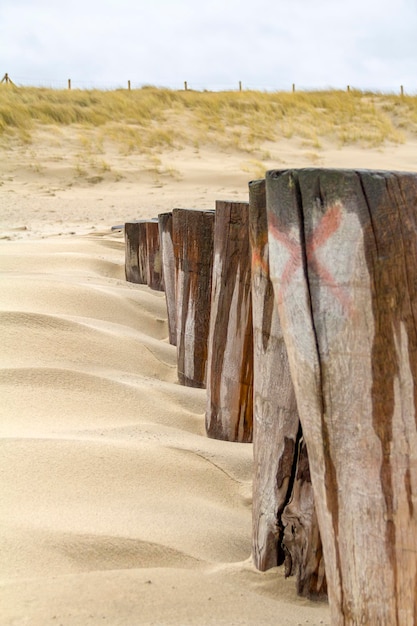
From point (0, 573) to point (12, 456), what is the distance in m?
0.64

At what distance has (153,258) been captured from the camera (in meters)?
6.07

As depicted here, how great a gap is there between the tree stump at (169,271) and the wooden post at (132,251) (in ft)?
5.09

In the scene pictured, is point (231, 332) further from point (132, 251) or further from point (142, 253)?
point (132, 251)

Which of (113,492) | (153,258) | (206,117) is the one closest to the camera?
(113,492)

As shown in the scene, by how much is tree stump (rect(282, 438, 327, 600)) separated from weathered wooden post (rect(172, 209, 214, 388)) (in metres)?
1.72

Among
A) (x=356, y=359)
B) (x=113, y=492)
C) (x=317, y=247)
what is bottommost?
(x=113, y=492)

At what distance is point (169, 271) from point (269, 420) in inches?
109

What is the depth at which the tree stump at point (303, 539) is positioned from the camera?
186 cm

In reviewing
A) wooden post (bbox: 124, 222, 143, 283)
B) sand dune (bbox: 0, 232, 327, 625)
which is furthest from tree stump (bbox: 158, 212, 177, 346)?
wooden post (bbox: 124, 222, 143, 283)

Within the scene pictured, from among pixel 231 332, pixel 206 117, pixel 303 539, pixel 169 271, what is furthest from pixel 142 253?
pixel 206 117

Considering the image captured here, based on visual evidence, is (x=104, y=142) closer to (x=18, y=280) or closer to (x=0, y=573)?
(x=18, y=280)

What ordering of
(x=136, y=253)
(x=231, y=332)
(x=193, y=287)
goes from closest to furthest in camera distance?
(x=231, y=332) < (x=193, y=287) < (x=136, y=253)

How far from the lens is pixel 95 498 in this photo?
228 centimetres

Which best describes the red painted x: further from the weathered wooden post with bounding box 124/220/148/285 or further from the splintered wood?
the weathered wooden post with bounding box 124/220/148/285
